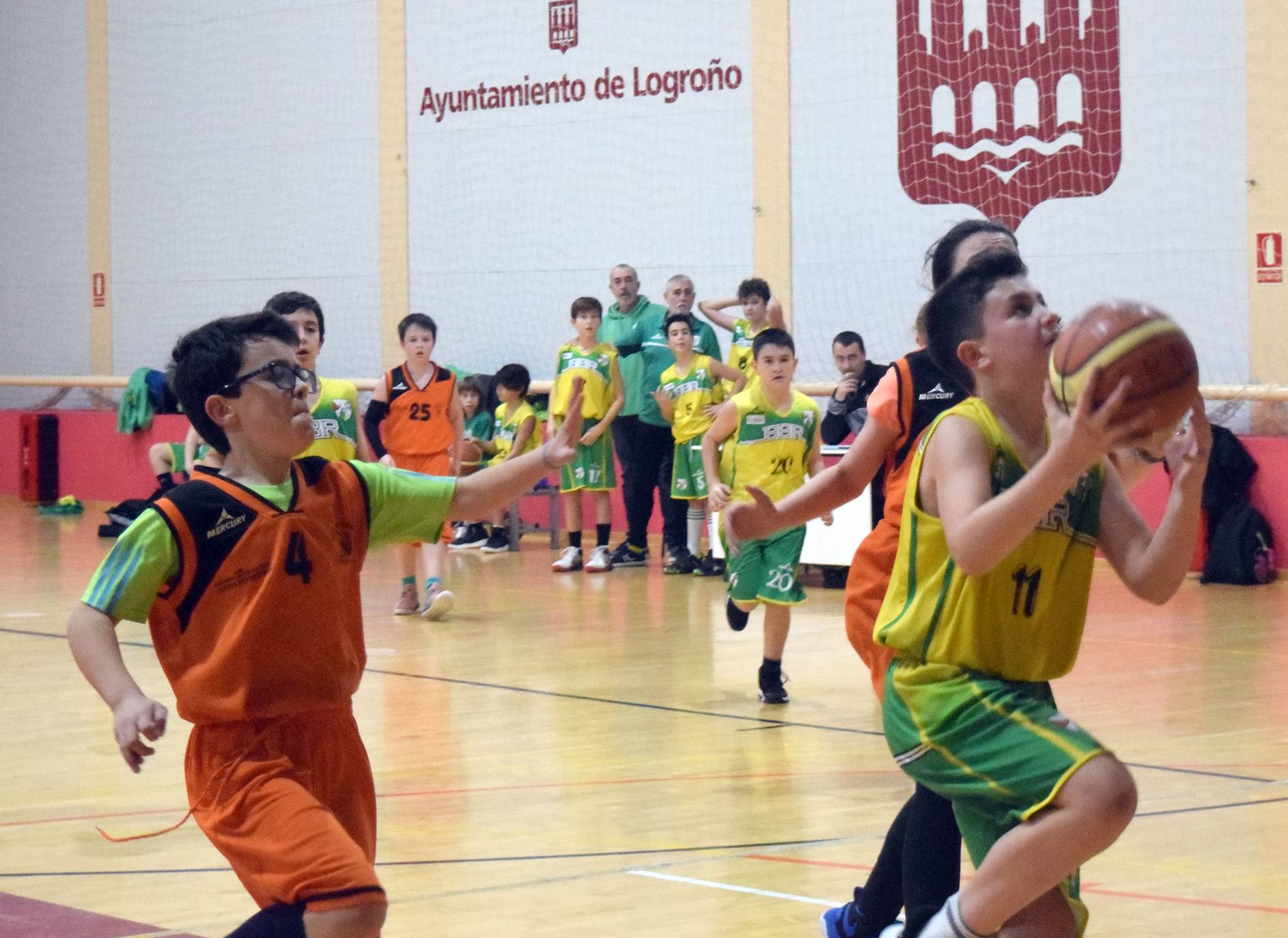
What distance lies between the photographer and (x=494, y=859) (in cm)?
581

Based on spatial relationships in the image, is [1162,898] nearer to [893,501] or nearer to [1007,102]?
[893,501]

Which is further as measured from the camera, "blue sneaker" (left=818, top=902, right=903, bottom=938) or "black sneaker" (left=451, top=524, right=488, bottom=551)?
"black sneaker" (left=451, top=524, right=488, bottom=551)

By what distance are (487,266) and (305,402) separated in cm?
1509

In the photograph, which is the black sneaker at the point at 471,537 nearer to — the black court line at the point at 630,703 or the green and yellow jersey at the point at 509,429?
the green and yellow jersey at the point at 509,429

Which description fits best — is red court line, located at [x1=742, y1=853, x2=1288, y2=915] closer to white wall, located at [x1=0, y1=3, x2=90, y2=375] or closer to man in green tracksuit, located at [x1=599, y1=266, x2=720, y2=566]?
man in green tracksuit, located at [x1=599, y1=266, x2=720, y2=566]

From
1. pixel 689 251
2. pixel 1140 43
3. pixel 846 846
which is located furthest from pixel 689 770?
pixel 689 251

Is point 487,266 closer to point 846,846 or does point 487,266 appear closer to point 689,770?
point 689,770

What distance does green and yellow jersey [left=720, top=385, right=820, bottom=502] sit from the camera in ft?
32.5

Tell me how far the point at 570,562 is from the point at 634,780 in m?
7.78

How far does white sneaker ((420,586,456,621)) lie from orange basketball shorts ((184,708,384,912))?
7.84m

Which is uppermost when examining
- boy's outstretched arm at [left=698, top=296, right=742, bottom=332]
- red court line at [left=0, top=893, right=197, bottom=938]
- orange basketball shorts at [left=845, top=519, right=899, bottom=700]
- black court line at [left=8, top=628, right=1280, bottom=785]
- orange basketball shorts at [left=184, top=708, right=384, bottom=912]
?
boy's outstretched arm at [left=698, top=296, right=742, bottom=332]

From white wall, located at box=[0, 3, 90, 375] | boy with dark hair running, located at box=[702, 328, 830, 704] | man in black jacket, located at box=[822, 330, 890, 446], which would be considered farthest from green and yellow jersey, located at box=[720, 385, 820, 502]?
white wall, located at box=[0, 3, 90, 375]

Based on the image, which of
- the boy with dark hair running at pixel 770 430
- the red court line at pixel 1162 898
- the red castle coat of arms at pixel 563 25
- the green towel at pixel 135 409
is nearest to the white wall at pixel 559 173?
the red castle coat of arms at pixel 563 25

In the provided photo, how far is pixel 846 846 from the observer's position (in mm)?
5922
